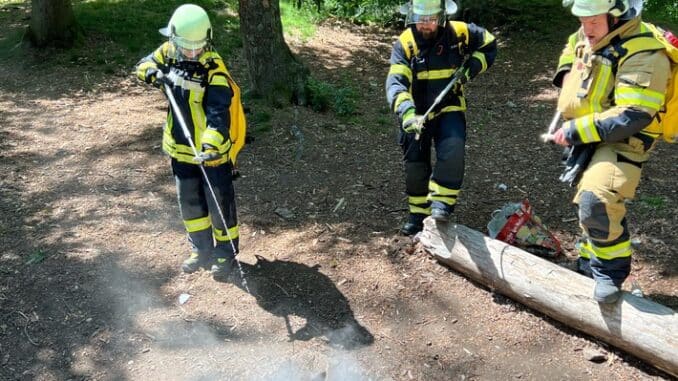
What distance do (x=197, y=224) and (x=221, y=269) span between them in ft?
1.44

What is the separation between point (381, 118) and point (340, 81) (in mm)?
1805

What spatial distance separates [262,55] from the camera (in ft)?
27.0

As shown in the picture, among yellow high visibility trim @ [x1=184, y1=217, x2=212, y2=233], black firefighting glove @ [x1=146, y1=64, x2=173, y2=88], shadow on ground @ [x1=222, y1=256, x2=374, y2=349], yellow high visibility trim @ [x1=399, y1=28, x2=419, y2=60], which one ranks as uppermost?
yellow high visibility trim @ [x1=399, y1=28, x2=419, y2=60]

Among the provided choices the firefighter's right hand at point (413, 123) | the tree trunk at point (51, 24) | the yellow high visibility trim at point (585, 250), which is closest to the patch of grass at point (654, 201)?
the yellow high visibility trim at point (585, 250)

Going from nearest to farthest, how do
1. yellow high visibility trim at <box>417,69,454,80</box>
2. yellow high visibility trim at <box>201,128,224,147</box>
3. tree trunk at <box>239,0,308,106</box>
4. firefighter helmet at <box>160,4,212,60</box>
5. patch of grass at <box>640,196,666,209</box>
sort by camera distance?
firefighter helmet at <box>160,4,212,60</box>, yellow high visibility trim at <box>201,128,224,147</box>, yellow high visibility trim at <box>417,69,454,80</box>, patch of grass at <box>640,196,666,209</box>, tree trunk at <box>239,0,308,106</box>

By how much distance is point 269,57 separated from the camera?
27.1 ft

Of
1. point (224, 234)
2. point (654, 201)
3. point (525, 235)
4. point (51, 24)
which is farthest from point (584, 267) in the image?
point (51, 24)

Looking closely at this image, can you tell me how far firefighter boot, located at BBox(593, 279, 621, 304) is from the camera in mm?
3951

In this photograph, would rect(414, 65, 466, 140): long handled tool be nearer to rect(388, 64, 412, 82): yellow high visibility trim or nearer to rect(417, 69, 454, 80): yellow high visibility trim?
rect(417, 69, 454, 80): yellow high visibility trim

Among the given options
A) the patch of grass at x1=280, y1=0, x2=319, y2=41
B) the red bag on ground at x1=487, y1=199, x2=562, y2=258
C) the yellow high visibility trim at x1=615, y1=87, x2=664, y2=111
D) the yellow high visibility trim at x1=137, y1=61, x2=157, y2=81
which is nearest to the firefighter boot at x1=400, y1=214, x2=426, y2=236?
the red bag on ground at x1=487, y1=199, x2=562, y2=258

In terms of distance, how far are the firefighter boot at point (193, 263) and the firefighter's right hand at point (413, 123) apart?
2049mm

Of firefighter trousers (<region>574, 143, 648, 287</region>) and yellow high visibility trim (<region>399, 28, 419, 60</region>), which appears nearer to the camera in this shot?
firefighter trousers (<region>574, 143, 648, 287</region>)

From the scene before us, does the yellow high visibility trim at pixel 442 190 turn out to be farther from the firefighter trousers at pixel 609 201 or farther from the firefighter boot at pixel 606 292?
the firefighter boot at pixel 606 292

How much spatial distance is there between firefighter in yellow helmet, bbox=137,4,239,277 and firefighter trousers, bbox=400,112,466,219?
160 centimetres
